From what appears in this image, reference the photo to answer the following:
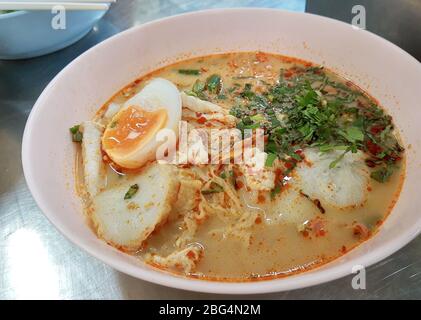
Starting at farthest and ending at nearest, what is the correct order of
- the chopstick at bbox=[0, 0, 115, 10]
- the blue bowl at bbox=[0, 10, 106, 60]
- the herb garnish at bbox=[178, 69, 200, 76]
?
the herb garnish at bbox=[178, 69, 200, 76] < the blue bowl at bbox=[0, 10, 106, 60] < the chopstick at bbox=[0, 0, 115, 10]

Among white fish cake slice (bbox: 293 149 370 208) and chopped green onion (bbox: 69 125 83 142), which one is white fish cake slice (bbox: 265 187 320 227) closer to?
white fish cake slice (bbox: 293 149 370 208)

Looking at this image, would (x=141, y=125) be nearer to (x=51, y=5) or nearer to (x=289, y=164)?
(x=289, y=164)

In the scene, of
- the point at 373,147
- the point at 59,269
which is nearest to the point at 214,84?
the point at 373,147

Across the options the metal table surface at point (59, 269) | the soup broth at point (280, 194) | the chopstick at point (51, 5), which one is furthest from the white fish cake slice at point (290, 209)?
the chopstick at point (51, 5)

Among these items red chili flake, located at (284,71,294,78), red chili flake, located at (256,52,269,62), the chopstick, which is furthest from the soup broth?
the chopstick
